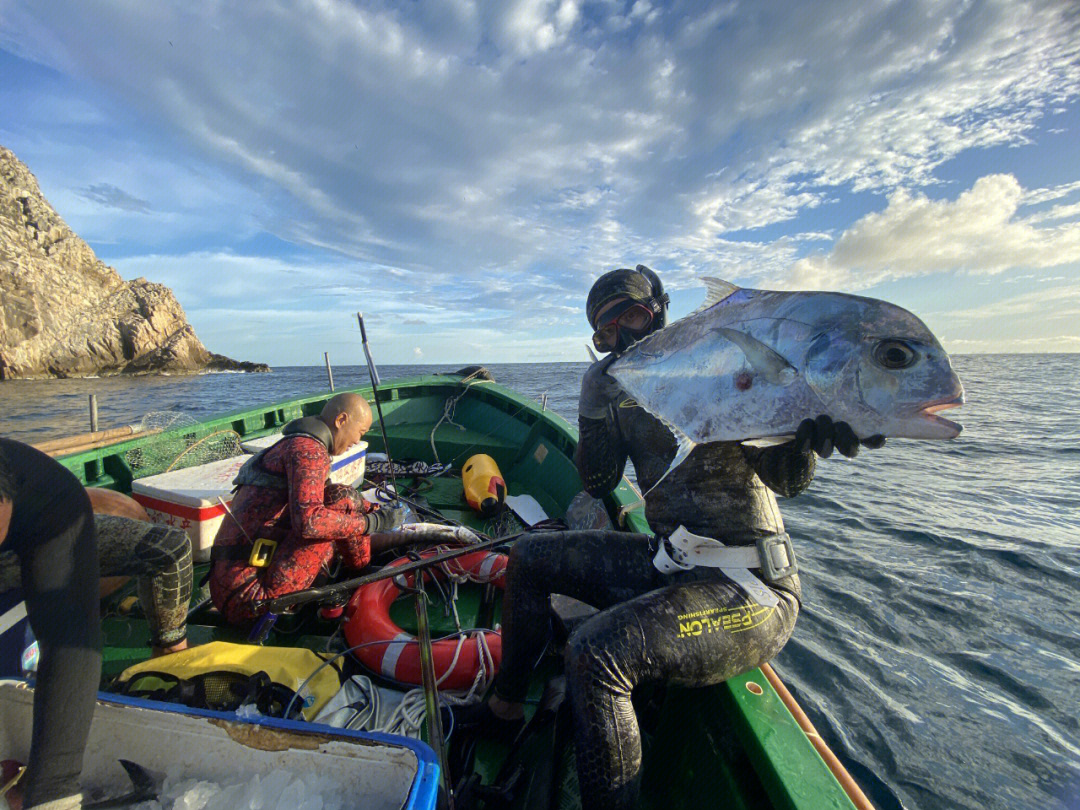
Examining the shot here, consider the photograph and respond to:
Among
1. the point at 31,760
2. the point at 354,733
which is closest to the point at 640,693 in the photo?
the point at 354,733

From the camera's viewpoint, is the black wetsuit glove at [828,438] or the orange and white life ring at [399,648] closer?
the black wetsuit glove at [828,438]

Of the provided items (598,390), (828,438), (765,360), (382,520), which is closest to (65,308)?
(382,520)

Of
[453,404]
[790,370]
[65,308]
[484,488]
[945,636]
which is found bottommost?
[945,636]

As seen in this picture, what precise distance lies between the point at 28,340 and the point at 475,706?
243 ft

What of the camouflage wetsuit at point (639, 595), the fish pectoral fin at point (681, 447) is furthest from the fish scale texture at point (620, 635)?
the fish pectoral fin at point (681, 447)

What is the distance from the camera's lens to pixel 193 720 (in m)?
1.32

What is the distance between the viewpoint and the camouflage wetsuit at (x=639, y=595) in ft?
5.67

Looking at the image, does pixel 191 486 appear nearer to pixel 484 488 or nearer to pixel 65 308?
pixel 484 488

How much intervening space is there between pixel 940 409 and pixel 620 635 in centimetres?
143

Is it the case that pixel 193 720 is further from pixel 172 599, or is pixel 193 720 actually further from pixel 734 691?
pixel 734 691

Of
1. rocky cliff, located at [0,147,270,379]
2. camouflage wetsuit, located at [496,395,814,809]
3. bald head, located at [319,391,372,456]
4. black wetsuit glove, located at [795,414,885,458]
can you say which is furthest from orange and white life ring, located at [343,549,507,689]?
rocky cliff, located at [0,147,270,379]

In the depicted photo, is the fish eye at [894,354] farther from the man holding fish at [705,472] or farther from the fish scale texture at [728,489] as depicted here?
the fish scale texture at [728,489]

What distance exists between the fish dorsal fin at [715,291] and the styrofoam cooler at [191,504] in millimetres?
3717

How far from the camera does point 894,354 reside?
1.70m
